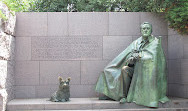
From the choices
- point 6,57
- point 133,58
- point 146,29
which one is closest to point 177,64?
point 146,29

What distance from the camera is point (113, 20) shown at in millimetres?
8625

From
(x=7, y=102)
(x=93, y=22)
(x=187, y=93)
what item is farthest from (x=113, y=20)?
(x=7, y=102)

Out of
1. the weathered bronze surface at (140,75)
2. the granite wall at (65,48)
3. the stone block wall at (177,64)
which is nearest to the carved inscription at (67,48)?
the granite wall at (65,48)

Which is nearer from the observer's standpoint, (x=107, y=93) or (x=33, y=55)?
(x=107, y=93)

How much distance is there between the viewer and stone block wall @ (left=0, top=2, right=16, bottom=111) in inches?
279

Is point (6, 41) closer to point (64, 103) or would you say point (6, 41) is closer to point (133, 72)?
point (64, 103)

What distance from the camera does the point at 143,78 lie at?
700 centimetres

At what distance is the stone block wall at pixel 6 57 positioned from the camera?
708 centimetres

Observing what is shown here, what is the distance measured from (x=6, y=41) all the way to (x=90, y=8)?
19.7 feet

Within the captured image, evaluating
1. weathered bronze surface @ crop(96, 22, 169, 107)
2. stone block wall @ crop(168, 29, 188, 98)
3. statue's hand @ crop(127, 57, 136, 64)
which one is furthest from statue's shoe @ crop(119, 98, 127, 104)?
stone block wall @ crop(168, 29, 188, 98)

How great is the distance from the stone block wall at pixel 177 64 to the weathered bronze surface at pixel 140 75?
3.27 feet

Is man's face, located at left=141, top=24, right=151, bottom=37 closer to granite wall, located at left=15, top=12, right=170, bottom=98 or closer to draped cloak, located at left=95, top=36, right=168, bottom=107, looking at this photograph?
draped cloak, located at left=95, top=36, right=168, bottom=107

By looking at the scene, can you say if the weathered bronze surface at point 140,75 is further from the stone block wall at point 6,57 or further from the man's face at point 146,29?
the stone block wall at point 6,57

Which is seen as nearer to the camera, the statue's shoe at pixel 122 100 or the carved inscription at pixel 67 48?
the statue's shoe at pixel 122 100
